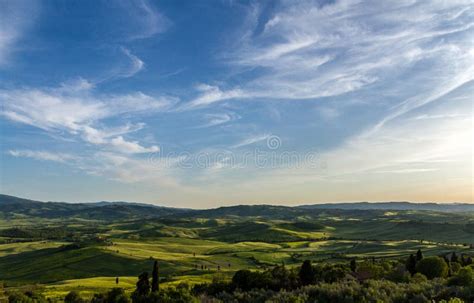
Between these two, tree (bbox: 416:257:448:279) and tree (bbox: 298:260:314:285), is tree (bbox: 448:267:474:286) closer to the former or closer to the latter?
tree (bbox: 416:257:448:279)

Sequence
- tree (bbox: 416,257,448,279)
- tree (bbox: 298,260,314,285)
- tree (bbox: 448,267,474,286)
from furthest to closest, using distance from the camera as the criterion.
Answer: tree (bbox: 416,257,448,279) < tree (bbox: 298,260,314,285) < tree (bbox: 448,267,474,286)

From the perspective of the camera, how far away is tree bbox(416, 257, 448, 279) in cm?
7919

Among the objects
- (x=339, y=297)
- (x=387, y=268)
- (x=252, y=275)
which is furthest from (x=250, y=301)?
(x=387, y=268)

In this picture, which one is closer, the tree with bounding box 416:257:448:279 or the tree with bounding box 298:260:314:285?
the tree with bounding box 298:260:314:285

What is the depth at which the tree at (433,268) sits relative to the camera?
260 feet

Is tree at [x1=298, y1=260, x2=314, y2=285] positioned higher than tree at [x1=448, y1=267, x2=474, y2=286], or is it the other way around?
tree at [x1=448, y1=267, x2=474, y2=286]

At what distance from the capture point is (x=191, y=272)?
17775 cm

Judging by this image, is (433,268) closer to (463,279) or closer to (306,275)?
(306,275)

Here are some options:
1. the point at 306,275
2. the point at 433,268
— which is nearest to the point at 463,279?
the point at 433,268

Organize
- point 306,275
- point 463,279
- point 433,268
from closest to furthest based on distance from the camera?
1. point 463,279
2. point 306,275
3. point 433,268

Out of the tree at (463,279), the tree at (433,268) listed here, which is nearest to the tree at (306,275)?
the tree at (433,268)

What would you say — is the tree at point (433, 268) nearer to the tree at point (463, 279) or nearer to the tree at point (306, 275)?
the tree at point (306, 275)

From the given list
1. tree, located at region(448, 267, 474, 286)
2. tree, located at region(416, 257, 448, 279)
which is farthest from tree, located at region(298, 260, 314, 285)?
tree, located at region(448, 267, 474, 286)

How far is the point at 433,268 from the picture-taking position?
80.4 meters
